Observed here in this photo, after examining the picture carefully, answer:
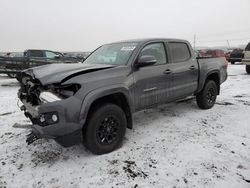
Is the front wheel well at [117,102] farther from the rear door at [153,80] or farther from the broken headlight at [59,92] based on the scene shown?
the broken headlight at [59,92]

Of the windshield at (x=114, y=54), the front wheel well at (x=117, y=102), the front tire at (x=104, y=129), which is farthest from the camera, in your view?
the windshield at (x=114, y=54)

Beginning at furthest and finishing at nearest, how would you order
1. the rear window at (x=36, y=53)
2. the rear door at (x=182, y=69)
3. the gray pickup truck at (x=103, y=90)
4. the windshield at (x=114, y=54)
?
1. the rear window at (x=36, y=53)
2. the rear door at (x=182, y=69)
3. the windshield at (x=114, y=54)
4. the gray pickup truck at (x=103, y=90)

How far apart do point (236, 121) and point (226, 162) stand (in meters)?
1.96

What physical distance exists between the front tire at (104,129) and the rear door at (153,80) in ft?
1.76

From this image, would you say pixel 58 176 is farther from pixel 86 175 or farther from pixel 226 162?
pixel 226 162

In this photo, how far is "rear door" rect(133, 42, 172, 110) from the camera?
398 cm

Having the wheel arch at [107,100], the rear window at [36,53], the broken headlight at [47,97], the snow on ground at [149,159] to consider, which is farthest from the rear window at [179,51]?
the rear window at [36,53]

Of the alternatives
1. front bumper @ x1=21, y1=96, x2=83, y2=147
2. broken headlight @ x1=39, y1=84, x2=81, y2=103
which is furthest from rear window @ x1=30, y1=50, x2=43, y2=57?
front bumper @ x1=21, y1=96, x2=83, y2=147

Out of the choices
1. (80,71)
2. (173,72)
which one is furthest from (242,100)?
(80,71)

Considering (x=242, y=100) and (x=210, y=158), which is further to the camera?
(x=242, y=100)

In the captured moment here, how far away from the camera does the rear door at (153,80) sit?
3.98 meters

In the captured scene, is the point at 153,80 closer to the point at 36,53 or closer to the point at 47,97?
the point at 47,97

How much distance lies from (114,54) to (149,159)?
2044 mm

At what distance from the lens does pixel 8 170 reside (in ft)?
10.4
